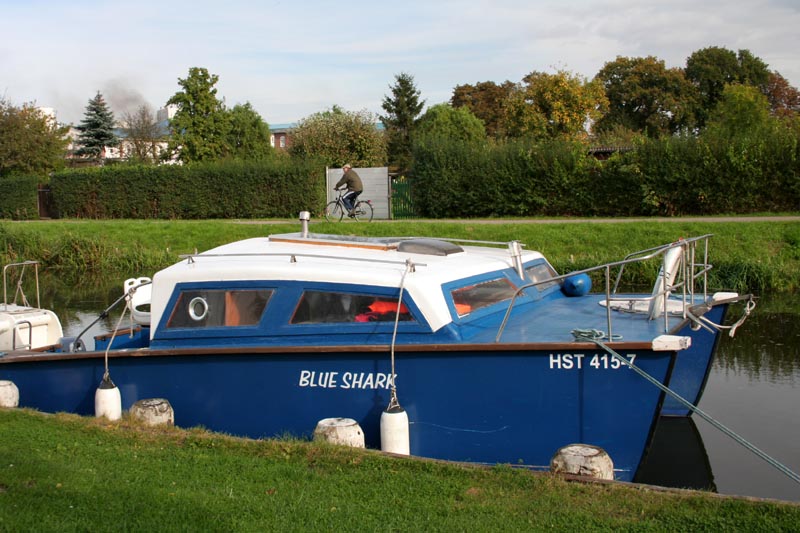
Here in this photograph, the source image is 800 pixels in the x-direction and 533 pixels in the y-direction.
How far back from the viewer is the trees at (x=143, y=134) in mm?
64250

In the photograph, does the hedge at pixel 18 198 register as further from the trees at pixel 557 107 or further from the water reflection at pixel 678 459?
the water reflection at pixel 678 459

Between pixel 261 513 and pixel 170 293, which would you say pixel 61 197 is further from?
pixel 261 513

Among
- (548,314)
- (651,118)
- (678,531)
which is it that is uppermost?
(651,118)

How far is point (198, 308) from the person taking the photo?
8.46 m

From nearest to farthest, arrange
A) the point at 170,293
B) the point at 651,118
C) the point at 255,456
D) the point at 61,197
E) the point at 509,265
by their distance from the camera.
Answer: the point at 255,456 < the point at 170,293 < the point at 509,265 < the point at 61,197 < the point at 651,118

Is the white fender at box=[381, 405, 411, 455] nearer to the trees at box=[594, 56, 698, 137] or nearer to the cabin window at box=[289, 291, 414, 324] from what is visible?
the cabin window at box=[289, 291, 414, 324]

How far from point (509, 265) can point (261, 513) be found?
4549 millimetres

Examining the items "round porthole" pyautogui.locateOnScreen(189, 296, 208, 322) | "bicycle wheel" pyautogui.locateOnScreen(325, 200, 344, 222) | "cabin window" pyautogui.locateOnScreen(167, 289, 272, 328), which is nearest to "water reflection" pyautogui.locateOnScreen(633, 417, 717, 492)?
"cabin window" pyautogui.locateOnScreen(167, 289, 272, 328)

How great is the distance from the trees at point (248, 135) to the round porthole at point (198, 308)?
157 feet

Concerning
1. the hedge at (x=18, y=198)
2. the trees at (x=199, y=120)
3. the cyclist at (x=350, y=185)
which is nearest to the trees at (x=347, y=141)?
the trees at (x=199, y=120)

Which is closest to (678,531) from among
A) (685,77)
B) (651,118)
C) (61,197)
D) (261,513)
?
(261,513)

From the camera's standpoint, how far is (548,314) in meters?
8.94

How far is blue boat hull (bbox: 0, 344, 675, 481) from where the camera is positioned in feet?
23.5

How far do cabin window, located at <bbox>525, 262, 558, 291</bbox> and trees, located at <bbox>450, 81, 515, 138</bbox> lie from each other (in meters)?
62.9
